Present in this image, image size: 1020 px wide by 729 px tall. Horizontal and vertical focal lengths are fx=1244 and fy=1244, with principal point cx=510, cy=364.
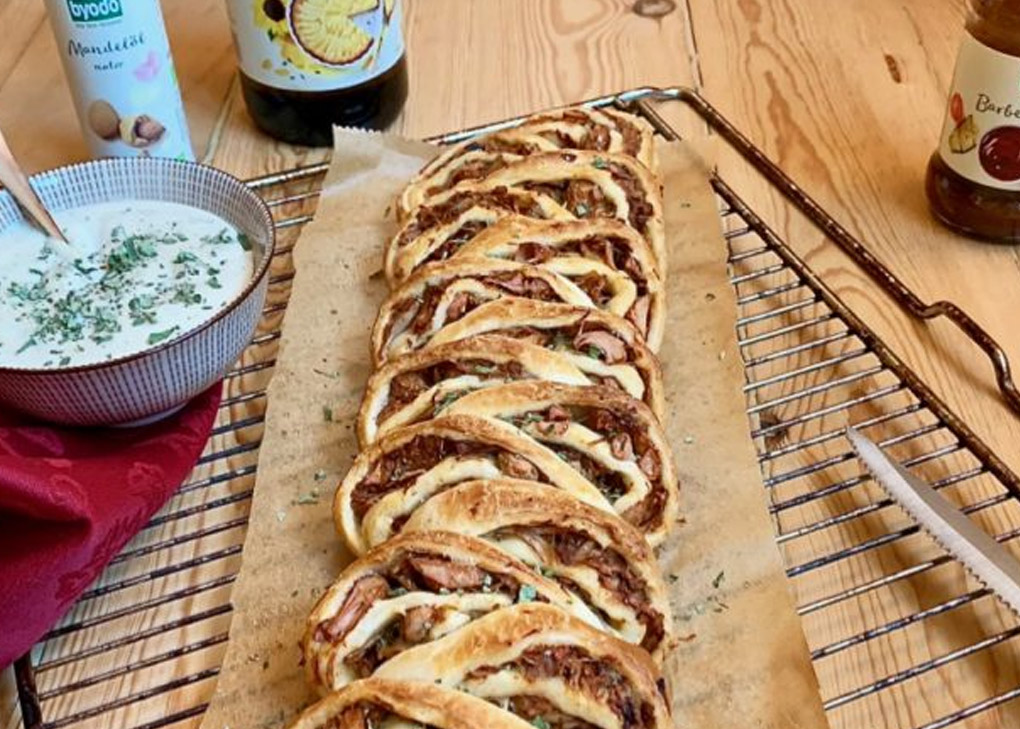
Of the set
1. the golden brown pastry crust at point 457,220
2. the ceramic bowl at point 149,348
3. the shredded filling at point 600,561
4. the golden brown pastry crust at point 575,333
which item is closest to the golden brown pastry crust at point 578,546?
the shredded filling at point 600,561

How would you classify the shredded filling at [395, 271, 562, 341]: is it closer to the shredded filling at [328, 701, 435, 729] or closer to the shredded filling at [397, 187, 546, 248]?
the shredded filling at [397, 187, 546, 248]

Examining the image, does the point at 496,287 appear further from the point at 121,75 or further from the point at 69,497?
the point at 121,75

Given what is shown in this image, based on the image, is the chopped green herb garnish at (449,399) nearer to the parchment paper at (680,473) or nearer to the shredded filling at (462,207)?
Result: the parchment paper at (680,473)

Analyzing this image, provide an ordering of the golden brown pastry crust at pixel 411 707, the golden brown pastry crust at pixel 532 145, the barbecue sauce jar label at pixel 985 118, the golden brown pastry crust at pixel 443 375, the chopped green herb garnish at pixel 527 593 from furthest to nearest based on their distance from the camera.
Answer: the golden brown pastry crust at pixel 532 145 → the barbecue sauce jar label at pixel 985 118 → the golden brown pastry crust at pixel 443 375 → the chopped green herb garnish at pixel 527 593 → the golden brown pastry crust at pixel 411 707

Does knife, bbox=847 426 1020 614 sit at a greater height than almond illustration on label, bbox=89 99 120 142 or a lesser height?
lesser

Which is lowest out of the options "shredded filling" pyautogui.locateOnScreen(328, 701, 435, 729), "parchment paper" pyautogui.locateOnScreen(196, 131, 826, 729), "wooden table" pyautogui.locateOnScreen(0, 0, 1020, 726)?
"wooden table" pyautogui.locateOnScreen(0, 0, 1020, 726)

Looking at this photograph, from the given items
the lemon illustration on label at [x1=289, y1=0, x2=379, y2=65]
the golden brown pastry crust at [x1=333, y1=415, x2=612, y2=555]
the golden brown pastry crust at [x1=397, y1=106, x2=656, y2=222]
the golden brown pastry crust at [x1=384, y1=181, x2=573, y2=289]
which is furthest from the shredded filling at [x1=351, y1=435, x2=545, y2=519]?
the lemon illustration on label at [x1=289, y1=0, x2=379, y2=65]
